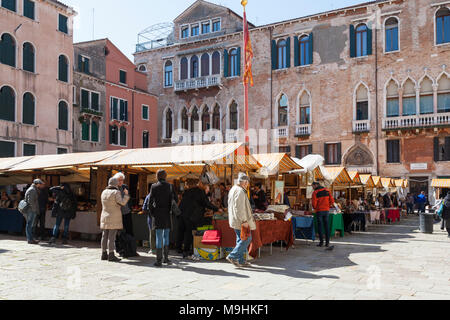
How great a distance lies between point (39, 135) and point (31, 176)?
10742mm

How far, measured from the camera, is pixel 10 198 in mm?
13062

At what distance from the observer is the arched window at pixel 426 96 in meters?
25.4

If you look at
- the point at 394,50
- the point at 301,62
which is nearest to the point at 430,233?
the point at 394,50

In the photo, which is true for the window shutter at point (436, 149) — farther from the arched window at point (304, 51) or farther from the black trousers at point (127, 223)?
the black trousers at point (127, 223)

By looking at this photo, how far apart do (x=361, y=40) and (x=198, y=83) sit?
11.8 metres

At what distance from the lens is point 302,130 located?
29047 millimetres

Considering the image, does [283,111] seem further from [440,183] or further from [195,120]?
[440,183]

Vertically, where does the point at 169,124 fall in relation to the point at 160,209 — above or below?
above

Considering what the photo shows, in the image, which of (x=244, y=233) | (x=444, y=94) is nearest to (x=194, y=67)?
(x=444, y=94)

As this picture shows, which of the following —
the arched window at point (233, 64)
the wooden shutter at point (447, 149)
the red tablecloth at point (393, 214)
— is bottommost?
the red tablecloth at point (393, 214)

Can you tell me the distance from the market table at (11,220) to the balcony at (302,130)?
791 inches

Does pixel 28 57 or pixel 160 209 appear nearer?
pixel 160 209

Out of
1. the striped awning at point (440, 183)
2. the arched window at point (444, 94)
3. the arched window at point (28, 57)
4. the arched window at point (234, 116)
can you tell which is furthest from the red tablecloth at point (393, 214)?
the arched window at point (28, 57)
